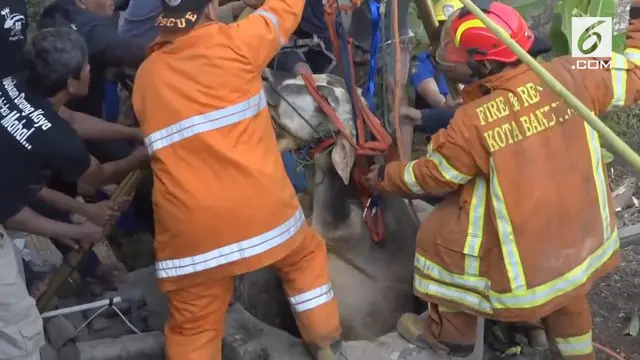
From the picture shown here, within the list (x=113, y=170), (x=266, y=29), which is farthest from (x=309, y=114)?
(x=113, y=170)

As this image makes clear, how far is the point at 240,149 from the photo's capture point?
3.14m

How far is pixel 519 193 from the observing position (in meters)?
3.21

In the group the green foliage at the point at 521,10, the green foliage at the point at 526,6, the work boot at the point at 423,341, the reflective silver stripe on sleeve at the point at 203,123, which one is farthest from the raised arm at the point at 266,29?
the green foliage at the point at 526,6

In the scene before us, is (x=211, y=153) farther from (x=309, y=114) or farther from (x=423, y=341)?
(x=423, y=341)

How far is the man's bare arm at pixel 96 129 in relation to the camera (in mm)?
3898

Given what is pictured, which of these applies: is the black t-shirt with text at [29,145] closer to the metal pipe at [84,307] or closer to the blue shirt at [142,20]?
the metal pipe at [84,307]

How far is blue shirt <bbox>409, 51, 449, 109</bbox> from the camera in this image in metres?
4.53

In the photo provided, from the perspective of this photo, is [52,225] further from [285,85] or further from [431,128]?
[431,128]

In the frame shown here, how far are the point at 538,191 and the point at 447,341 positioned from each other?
0.71m

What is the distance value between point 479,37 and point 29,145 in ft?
4.92

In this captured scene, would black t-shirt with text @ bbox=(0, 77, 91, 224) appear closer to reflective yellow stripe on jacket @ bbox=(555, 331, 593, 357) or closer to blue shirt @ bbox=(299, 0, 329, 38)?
blue shirt @ bbox=(299, 0, 329, 38)

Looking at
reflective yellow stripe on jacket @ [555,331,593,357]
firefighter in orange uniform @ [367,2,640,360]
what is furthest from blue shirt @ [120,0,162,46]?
reflective yellow stripe on jacket @ [555,331,593,357]

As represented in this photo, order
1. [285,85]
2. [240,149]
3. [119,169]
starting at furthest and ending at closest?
[119,169]
[285,85]
[240,149]

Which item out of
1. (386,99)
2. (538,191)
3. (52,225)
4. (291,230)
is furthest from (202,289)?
(538,191)
